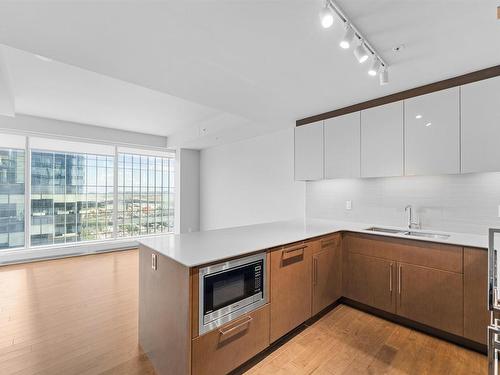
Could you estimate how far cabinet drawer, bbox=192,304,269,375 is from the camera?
1489 mm

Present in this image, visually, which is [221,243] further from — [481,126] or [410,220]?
[481,126]

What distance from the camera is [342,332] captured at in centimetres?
230

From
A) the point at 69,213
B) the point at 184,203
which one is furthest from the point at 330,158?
the point at 69,213

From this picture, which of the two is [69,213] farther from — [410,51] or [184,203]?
[410,51]

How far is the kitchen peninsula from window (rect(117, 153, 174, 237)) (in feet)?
14.4

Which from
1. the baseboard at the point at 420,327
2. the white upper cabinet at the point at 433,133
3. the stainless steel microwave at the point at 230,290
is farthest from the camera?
the white upper cabinet at the point at 433,133

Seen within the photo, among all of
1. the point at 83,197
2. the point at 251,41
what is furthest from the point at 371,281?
the point at 83,197

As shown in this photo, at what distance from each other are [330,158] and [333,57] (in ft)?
4.63

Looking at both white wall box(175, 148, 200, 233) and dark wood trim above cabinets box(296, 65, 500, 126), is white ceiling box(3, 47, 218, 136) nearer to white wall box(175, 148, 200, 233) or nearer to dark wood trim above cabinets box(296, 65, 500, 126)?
white wall box(175, 148, 200, 233)

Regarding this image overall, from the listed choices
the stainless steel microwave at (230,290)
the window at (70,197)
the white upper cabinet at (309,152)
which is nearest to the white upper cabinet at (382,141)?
the white upper cabinet at (309,152)

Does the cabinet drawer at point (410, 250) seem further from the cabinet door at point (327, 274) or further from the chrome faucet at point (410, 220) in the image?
the chrome faucet at point (410, 220)

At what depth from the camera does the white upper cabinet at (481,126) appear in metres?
2.10

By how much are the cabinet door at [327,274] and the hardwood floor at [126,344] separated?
0.19 m

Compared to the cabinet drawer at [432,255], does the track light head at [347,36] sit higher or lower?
higher
